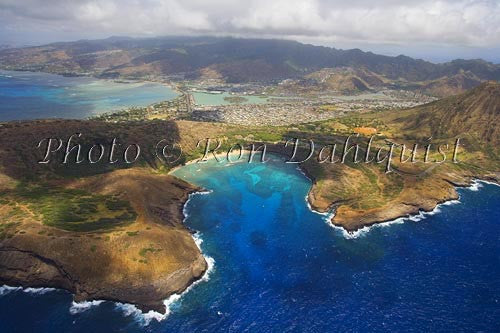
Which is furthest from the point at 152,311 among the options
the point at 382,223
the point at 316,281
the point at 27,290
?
the point at 382,223

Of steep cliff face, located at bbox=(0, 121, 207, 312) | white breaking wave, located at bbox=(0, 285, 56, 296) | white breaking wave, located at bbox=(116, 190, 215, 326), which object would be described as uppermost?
steep cliff face, located at bbox=(0, 121, 207, 312)

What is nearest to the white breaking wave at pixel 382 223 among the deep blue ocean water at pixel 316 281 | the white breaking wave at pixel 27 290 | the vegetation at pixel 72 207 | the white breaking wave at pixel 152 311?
the deep blue ocean water at pixel 316 281

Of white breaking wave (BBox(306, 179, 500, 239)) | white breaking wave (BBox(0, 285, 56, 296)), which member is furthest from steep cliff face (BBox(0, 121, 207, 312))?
white breaking wave (BBox(306, 179, 500, 239))

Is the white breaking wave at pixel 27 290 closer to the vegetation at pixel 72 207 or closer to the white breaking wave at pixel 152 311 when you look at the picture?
the vegetation at pixel 72 207

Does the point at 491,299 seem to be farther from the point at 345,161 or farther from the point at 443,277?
the point at 345,161

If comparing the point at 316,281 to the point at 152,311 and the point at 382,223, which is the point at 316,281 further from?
the point at 382,223

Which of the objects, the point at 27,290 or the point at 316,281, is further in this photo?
the point at 316,281

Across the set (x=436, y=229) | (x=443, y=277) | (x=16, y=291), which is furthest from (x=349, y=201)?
(x=16, y=291)

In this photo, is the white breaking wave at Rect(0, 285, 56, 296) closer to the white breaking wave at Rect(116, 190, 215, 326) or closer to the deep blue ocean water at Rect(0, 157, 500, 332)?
the deep blue ocean water at Rect(0, 157, 500, 332)
